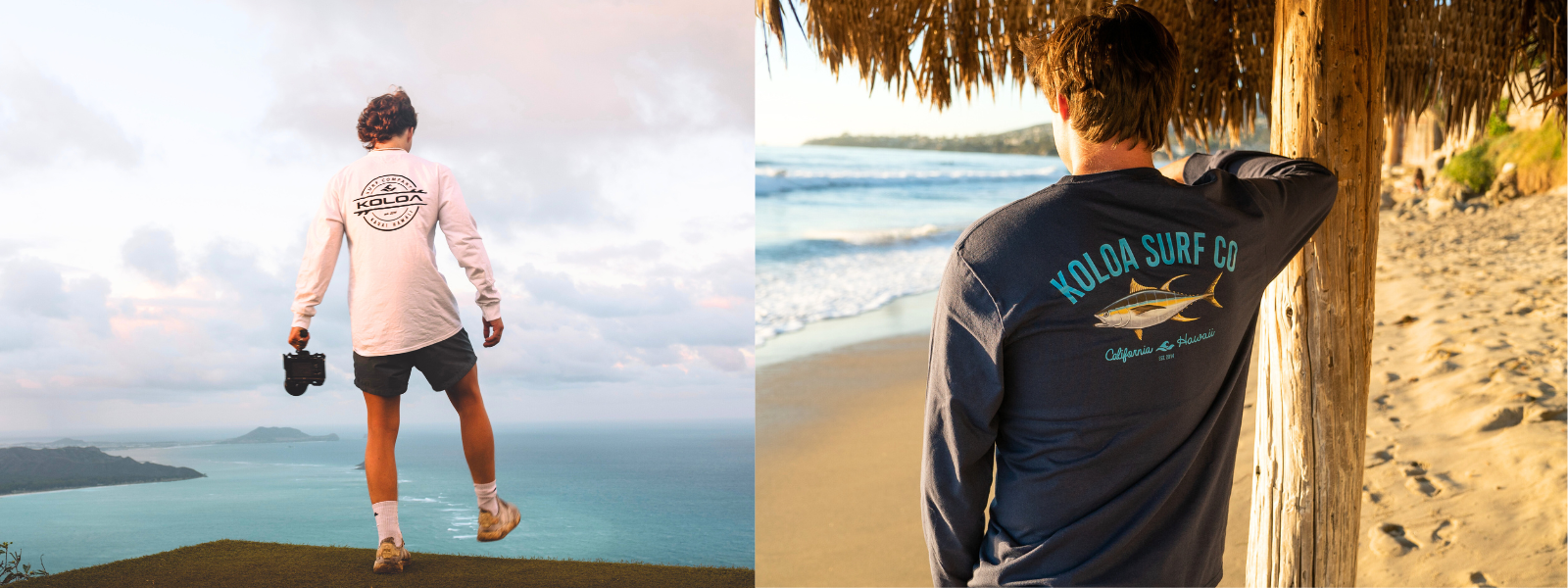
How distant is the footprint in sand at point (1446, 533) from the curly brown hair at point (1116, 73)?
2.49 meters

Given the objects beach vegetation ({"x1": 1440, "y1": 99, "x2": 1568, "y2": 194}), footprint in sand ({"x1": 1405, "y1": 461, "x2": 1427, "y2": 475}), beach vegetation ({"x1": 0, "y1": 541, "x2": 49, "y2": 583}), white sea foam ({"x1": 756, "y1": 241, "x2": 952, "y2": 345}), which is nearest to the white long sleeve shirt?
beach vegetation ({"x1": 0, "y1": 541, "x2": 49, "y2": 583})

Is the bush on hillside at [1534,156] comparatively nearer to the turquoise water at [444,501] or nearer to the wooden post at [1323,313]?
the wooden post at [1323,313]

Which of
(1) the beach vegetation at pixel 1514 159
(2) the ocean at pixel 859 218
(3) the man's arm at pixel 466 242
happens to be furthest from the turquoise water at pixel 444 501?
(1) the beach vegetation at pixel 1514 159

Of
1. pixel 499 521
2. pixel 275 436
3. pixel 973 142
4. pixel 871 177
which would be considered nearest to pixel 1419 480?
pixel 499 521

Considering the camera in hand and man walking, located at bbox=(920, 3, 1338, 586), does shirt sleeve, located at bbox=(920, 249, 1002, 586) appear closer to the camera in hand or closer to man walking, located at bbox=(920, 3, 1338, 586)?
man walking, located at bbox=(920, 3, 1338, 586)

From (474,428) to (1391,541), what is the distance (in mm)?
2993

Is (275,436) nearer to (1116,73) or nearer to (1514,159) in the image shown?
(1116,73)

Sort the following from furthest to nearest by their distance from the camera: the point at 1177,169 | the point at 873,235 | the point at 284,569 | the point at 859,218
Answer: the point at 859,218
the point at 873,235
the point at 284,569
the point at 1177,169

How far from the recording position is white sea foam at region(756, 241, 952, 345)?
8164 millimetres

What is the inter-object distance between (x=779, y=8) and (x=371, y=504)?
1.91 m

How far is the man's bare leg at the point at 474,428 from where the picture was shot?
257 centimetres

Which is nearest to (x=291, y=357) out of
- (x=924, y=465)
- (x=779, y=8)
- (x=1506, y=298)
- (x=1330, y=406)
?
(x=779, y=8)

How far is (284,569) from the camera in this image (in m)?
2.46

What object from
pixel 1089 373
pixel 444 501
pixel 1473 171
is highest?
pixel 1473 171
